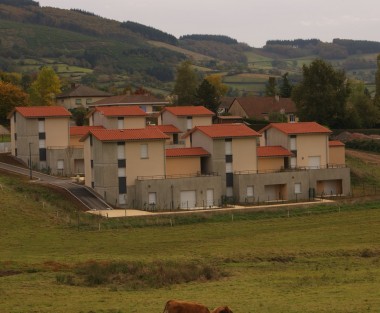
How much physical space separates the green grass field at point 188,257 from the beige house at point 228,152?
777cm

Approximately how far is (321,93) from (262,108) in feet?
68.9

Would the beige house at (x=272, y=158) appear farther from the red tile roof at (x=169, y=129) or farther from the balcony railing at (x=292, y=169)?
the red tile roof at (x=169, y=129)

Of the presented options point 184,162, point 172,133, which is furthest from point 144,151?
point 172,133

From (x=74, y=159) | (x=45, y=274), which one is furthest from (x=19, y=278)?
(x=74, y=159)

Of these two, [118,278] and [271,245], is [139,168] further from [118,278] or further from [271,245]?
[118,278]

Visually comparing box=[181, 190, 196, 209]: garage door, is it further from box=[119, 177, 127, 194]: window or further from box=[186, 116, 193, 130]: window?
box=[186, 116, 193, 130]: window

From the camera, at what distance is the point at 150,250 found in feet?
166

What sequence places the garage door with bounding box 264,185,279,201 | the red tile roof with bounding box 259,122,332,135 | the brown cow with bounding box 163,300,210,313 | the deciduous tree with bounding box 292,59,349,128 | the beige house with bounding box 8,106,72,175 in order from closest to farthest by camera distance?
1. the brown cow with bounding box 163,300,210,313
2. the garage door with bounding box 264,185,279,201
3. the red tile roof with bounding box 259,122,332,135
4. the beige house with bounding box 8,106,72,175
5. the deciduous tree with bounding box 292,59,349,128

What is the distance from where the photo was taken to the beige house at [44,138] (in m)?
80.8

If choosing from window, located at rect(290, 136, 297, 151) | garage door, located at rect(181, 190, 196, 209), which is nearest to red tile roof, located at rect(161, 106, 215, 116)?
window, located at rect(290, 136, 297, 151)

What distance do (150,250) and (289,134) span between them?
30.0 metres

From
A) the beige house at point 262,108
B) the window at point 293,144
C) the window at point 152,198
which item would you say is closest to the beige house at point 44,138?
the window at point 152,198

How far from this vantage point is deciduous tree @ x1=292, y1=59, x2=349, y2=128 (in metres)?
103

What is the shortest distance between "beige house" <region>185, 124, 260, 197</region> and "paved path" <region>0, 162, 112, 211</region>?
956cm
